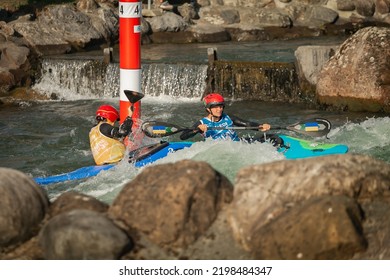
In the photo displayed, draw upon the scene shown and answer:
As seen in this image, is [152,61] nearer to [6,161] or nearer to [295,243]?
[6,161]

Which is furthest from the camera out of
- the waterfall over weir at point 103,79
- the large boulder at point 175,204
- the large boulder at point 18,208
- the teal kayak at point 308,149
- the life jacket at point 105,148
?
the waterfall over weir at point 103,79

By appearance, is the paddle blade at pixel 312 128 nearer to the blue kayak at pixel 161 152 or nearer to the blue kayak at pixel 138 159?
the blue kayak at pixel 161 152

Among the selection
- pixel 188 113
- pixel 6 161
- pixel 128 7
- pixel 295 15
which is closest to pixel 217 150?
Answer: pixel 128 7

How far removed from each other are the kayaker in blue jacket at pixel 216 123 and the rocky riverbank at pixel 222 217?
3701 mm

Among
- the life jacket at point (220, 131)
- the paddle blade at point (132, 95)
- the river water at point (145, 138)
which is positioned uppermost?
the paddle blade at point (132, 95)

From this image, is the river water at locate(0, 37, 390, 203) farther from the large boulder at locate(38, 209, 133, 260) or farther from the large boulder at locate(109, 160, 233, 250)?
the large boulder at locate(38, 209, 133, 260)

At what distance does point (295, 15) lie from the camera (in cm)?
2191

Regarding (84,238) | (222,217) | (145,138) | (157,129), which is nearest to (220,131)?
(157,129)

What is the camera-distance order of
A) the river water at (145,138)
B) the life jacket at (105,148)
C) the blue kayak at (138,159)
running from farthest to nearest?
the life jacket at (105,148), the blue kayak at (138,159), the river water at (145,138)

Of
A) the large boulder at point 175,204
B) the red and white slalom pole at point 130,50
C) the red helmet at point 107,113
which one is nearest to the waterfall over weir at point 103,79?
the red and white slalom pole at point 130,50

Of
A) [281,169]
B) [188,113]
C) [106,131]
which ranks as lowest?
[188,113]

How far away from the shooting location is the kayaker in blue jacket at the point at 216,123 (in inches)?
387

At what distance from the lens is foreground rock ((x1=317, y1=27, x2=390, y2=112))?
14.2 meters

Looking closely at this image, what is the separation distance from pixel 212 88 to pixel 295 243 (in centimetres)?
1095
